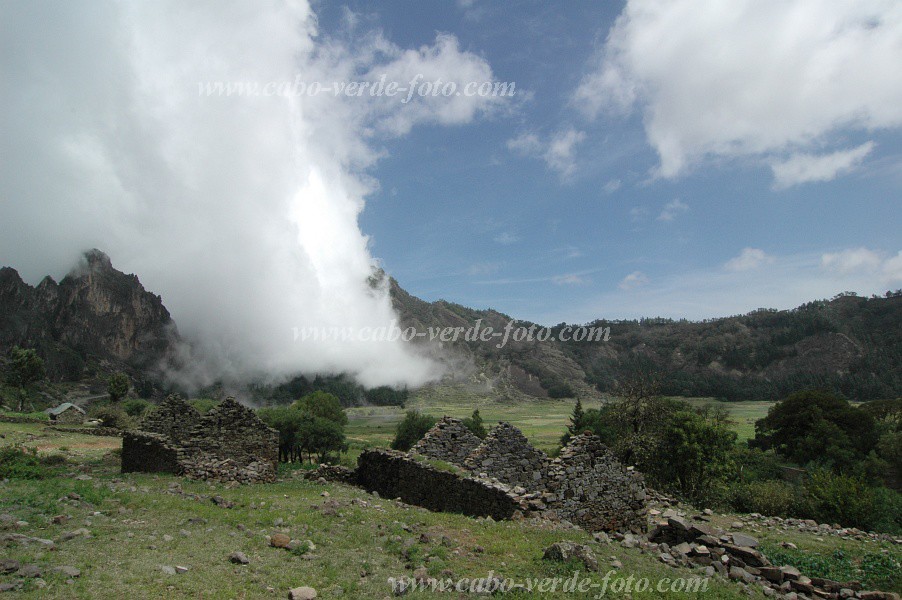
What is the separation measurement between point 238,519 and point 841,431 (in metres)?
68.0

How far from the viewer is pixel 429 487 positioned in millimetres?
14531

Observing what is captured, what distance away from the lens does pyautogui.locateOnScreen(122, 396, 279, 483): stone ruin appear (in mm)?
17062

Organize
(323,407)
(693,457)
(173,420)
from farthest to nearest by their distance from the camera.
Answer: (323,407)
(693,457)
(173,420)

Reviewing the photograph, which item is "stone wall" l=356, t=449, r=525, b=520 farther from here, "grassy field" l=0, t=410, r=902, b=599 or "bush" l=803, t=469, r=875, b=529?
"bush" l=803, t=469, r=875, b=529

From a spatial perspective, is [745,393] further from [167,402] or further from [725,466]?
[167,402]

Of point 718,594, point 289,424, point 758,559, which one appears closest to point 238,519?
point 718,594

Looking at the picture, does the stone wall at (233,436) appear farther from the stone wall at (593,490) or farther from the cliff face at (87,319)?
the cliff face at (87,319)

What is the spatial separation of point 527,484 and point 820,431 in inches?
2309

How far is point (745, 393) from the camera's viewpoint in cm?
18050

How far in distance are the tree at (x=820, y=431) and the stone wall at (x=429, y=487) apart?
50.9m

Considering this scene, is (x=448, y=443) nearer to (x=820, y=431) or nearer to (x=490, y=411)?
(x=820, y=431)

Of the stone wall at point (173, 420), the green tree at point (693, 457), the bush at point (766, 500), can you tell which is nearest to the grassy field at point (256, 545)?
the stone wall at point (173, 420)

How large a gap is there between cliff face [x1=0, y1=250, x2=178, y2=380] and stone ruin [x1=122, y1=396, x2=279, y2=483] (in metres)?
128

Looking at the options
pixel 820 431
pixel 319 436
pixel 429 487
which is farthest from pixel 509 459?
pixel 820 431
